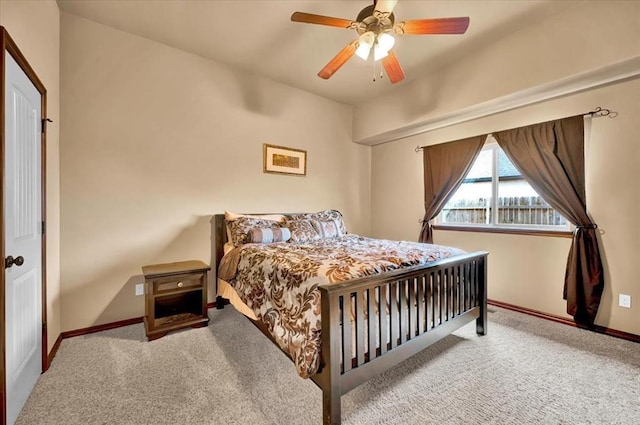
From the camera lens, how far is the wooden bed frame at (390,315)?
1439 mm

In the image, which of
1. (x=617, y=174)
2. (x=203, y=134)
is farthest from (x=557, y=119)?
(x=203, y=134)

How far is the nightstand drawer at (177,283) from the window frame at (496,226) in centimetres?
322

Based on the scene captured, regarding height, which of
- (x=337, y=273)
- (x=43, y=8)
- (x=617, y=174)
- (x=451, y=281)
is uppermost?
(x=43, y=8)

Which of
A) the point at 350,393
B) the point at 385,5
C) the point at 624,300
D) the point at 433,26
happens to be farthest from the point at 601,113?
the point at 350,393

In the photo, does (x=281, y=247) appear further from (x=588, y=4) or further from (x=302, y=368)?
(x=588, y=4)

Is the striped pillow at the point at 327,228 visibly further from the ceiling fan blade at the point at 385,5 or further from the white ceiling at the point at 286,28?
the ceiling fan blade at the point at 385,5

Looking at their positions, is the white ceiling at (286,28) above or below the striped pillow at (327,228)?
above

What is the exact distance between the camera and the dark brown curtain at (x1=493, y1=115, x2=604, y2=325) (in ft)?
8.25

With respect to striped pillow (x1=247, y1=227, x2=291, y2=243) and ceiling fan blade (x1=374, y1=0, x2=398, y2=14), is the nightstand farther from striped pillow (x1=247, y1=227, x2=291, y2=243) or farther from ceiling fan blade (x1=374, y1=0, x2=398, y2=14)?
ceiling fan blade (x1=374, y1=0, x2=398, y2=14)

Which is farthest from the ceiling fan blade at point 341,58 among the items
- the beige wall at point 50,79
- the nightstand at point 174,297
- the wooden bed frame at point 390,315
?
the nightstand at point 174,297

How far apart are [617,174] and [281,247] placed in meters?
3.18

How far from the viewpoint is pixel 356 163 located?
15.5ft

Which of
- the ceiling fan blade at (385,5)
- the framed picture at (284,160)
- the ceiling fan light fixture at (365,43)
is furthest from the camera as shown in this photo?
the framed picture at (284,160)

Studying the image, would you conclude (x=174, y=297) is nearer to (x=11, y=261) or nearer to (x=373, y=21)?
(x=11, y=261)
